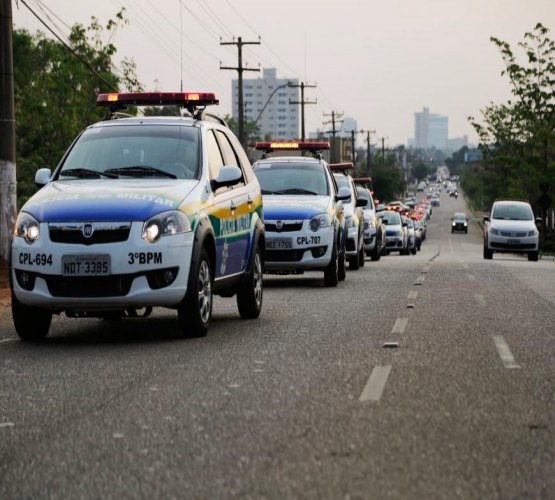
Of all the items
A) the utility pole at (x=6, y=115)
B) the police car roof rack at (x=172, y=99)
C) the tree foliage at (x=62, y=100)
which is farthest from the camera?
the tree foliage at (x=62, y=100)

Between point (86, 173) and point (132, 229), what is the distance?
1.53 m

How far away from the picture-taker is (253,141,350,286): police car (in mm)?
18281

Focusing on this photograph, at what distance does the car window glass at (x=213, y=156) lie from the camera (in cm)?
1217

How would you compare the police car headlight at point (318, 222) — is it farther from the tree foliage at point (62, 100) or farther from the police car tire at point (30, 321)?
the tree foliage at point (62, 100)

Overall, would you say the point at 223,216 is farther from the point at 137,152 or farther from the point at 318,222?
the point at 318,222

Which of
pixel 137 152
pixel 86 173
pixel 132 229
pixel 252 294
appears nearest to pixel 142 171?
pixel 137 152

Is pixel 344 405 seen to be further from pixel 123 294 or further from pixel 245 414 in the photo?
A: pixel 123 294

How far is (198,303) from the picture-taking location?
11.1 m

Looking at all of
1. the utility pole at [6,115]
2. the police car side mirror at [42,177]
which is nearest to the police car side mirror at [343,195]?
the utility pole at [6,115]

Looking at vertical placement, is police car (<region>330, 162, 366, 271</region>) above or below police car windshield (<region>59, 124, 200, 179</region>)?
below

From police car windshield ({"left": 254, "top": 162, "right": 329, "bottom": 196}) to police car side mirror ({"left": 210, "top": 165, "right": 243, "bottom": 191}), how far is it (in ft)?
25.0

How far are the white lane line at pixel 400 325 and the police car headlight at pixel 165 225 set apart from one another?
225cm

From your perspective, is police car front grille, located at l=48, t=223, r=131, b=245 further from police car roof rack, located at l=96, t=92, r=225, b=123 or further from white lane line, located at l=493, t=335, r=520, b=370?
white lane line, located at l=493, t=335, r=520, b=370

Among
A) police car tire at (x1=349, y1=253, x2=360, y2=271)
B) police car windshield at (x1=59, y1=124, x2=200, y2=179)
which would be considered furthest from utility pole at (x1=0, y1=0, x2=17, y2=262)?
police car tire at (x1=349, y1=253, x2=360, y2=271)
